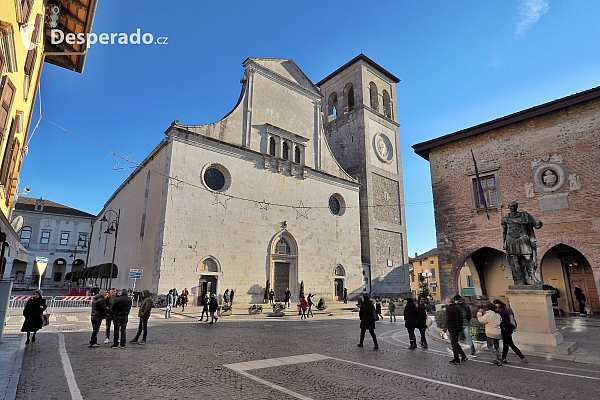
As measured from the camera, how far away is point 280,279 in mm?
25969

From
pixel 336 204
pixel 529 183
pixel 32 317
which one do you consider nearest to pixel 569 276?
pixel 529 183

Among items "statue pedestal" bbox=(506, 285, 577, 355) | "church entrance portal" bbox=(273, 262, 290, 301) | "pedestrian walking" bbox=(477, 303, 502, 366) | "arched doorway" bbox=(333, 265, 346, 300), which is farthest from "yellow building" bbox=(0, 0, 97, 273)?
"arched doorway" bbox=(333, 265, 346, 300)

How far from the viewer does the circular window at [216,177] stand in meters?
23.4

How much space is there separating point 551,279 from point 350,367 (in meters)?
15.9

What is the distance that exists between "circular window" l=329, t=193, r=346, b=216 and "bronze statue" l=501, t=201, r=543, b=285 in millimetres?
21172

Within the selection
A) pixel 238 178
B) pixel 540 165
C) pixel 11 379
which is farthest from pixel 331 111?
pixel 11 379

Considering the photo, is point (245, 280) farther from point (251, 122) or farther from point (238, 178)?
point (251, 122)

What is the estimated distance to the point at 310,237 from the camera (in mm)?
28109

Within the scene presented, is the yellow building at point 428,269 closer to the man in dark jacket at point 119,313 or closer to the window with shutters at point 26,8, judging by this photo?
the man in dark jacket at point 119,313

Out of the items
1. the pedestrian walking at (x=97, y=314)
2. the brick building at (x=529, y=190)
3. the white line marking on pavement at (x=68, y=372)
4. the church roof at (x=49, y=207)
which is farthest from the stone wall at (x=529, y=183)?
the church roof at (x=49, y=207)

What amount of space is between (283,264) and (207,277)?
6.35 metres

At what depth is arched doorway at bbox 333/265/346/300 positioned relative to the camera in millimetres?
29125

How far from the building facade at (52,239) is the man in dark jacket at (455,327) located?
195 ft

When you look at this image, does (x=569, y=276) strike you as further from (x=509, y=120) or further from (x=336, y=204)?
(x=336, y=204)
